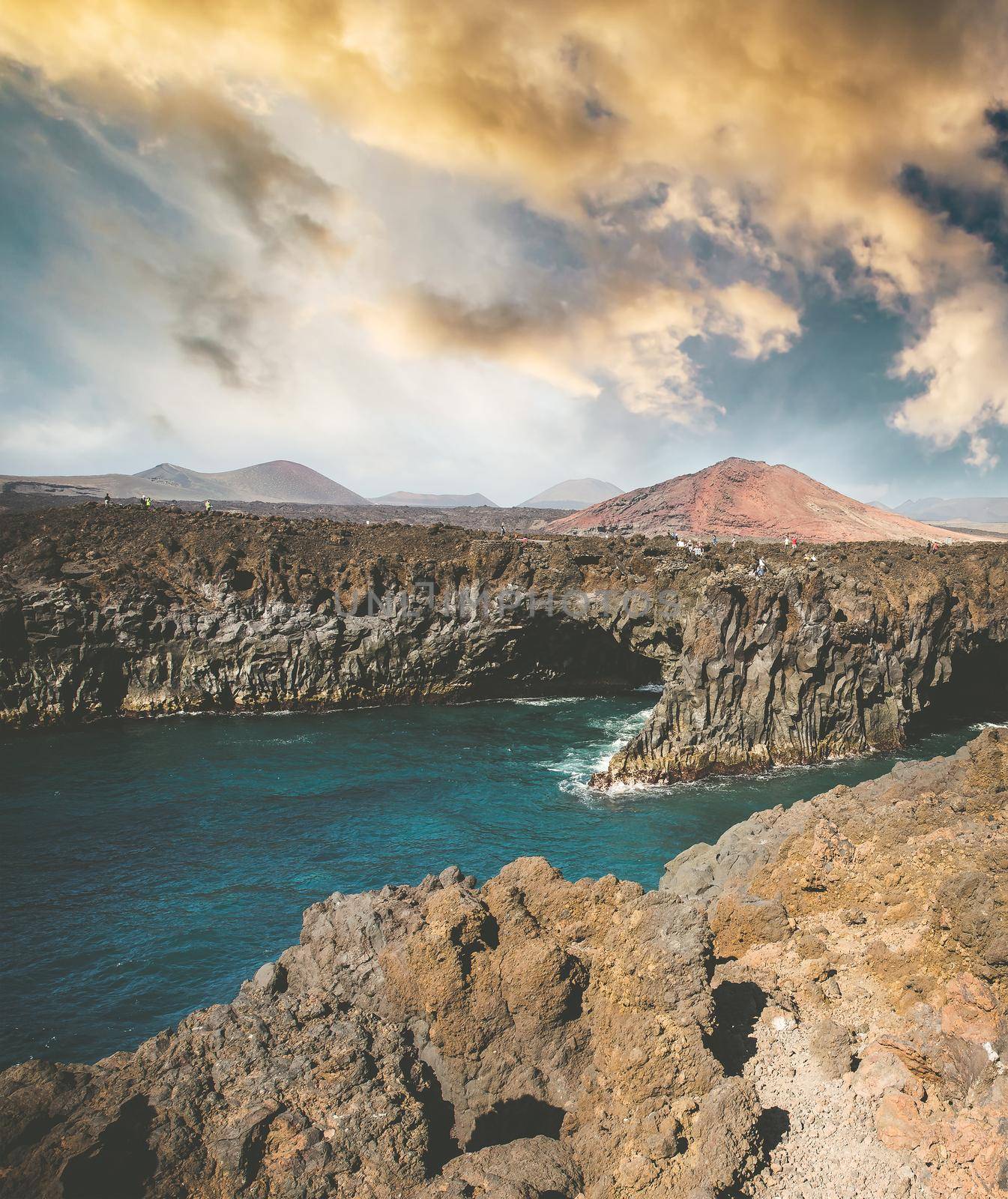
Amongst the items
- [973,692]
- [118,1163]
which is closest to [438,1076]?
[118,1163]

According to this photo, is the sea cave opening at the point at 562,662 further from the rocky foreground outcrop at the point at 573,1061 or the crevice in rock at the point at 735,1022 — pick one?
the crevice in rock at the point at 735,1022

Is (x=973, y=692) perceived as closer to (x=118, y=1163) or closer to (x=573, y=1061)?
(x=573, y=1061)

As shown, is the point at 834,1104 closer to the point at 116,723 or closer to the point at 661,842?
the point at 661,842

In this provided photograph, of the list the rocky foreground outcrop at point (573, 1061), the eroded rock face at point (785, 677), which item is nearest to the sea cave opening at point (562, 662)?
the eroded rock face at point (785, 677)

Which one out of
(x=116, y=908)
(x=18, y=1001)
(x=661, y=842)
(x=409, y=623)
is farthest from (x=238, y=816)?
(x=409, y=623)

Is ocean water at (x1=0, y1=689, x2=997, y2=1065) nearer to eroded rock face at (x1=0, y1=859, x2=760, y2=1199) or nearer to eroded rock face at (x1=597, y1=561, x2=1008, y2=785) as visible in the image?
eroded rock face at (x1=597, y1=561, x2=1008, y2=785)

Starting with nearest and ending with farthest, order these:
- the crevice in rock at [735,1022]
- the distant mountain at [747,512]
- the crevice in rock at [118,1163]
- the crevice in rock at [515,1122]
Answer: the crevice in rock at [118,1163]
the crevice in rock at [515,1122]
the crevice in rock at [735,1022]
the distant mountain at [747,512]

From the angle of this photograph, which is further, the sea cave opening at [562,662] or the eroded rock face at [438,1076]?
the sea cave opening at [562,662]
